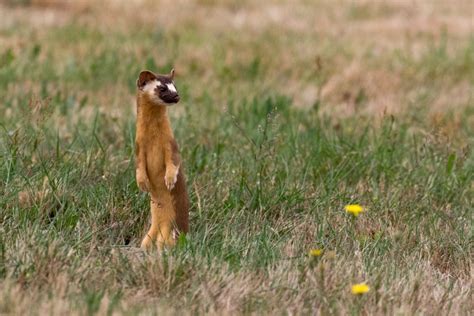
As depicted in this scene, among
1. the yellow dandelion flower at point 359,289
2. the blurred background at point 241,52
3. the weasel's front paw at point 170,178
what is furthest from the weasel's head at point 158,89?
the blurred background at point 241,52

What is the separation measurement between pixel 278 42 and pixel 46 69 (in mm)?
2754

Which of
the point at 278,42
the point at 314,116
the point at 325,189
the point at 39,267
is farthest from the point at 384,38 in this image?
the point at 39,267

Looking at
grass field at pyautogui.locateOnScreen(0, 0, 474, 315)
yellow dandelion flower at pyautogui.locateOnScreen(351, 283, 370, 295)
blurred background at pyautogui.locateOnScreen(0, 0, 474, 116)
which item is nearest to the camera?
yellow dandelion flower at pyautogui.locateOnScreen(351, 283, 370, 295)

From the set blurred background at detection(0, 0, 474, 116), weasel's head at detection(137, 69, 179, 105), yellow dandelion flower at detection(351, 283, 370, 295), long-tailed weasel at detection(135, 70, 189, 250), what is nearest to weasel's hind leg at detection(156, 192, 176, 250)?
long-tailed weasel at detection(135, 70, 189, 250)

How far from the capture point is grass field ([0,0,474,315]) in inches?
145

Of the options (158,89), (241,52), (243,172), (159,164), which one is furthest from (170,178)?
(241,52)

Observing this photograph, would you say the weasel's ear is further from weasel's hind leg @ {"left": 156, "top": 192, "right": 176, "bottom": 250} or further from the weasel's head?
weasel's hind leg @ {"left": 156, "top": 192, "right": 176, "bottom": 250}

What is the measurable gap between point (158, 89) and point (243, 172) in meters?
1.29

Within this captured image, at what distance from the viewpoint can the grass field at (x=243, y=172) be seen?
3.70 metres

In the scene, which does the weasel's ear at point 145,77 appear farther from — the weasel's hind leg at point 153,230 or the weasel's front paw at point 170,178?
A: the weasel's hind leg at point 153,230

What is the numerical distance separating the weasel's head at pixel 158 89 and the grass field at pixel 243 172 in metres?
0.61

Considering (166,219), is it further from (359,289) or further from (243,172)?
(243,172)

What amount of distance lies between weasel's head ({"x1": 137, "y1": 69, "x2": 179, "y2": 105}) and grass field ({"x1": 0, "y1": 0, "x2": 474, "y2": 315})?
610 mm

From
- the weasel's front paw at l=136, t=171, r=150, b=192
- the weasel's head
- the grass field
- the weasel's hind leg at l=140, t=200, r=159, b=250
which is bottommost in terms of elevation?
the grass field
